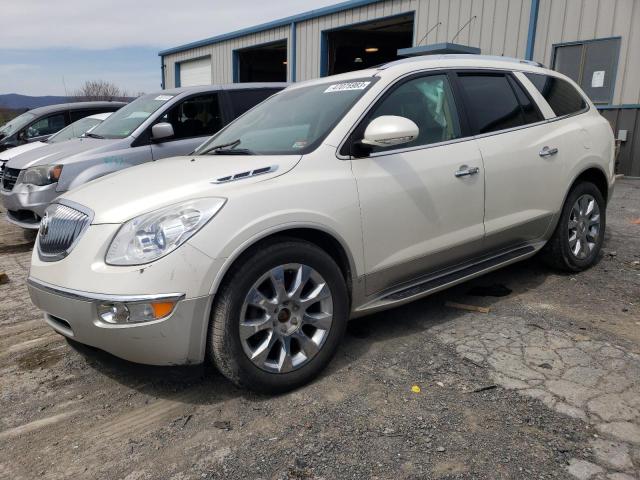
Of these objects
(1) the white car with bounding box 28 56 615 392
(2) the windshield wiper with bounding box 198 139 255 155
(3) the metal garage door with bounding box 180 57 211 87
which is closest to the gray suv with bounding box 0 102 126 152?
(2) the windshield wiper with bounding box 198 139 255 155

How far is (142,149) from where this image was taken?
21.2 feet

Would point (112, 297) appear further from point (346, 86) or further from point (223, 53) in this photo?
point (223, 53)

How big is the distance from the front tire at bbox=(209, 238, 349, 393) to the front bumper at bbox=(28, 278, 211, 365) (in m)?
0.09

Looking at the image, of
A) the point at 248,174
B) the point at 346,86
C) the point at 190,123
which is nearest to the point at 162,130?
the point at 190,123

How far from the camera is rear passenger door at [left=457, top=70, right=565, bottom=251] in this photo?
155 inches

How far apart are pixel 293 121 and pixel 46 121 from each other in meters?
9.18

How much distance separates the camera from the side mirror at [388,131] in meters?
3.12

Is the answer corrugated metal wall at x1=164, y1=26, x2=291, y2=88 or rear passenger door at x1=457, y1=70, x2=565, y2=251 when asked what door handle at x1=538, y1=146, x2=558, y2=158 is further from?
corrugated metal wall at x1=164, y1=26, x2=291, y2=88

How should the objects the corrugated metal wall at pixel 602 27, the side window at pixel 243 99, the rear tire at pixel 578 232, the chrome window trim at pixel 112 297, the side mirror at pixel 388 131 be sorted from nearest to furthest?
the chrome window trim at pixel 112 297 → the side mirror at pixel 388 131 → the rear tire at pixel 578 232 → the side window at pixel 243 99 → the corrugated metal wall at pixel 602 27

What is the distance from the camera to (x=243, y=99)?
721cm

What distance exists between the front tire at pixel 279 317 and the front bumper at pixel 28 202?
14.2 ft

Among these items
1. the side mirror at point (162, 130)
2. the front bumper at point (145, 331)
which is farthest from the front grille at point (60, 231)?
the side mirror at point (162, 130)

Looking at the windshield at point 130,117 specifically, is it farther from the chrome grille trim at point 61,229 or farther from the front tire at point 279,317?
the front tire at point 279,317

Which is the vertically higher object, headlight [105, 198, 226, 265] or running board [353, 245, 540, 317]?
headlight [105, 198, 226, 265]
